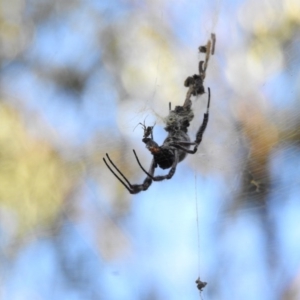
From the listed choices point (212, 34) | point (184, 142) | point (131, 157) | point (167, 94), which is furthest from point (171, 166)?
point (131, 157)

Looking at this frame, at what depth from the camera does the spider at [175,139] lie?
2008mm

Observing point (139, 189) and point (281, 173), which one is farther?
point (281, 173)

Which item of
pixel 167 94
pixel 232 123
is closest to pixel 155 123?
pixel 167 94

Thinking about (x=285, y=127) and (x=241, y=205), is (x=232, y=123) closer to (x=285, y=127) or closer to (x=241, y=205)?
(x=285, y=127)

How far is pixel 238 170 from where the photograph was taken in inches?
126

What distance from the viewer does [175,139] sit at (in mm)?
2062

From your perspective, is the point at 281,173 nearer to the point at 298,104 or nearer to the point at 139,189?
the point at 298,104

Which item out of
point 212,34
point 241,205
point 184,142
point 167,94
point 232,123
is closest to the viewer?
point 184,142

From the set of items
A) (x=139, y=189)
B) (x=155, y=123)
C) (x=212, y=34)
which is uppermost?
(x=212, y=34)

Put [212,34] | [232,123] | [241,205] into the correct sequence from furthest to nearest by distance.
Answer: [241,205] < [232,123] < [212,34]

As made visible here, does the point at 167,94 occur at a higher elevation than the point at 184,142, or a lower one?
higher

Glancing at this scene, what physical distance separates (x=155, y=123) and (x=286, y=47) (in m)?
1.23

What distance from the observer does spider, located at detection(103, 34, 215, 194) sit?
2.01 meters

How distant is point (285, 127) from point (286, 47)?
1.47 ft
